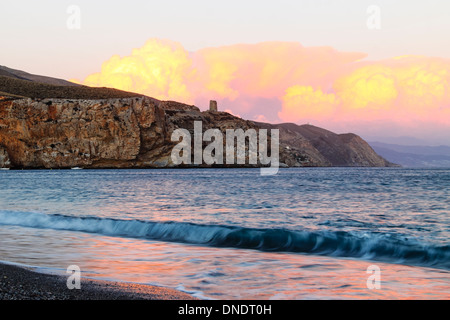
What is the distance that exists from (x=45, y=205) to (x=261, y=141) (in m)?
154

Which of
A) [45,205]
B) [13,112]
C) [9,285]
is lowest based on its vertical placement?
[45,205]

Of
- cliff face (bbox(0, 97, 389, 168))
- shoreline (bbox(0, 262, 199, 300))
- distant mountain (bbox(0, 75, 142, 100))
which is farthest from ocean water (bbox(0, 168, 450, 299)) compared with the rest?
distant mountain (bbox(0, 75, 142, 100))

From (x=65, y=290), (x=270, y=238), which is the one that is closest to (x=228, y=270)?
(x=65, y=290)

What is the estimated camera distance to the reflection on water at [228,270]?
27.6 feet

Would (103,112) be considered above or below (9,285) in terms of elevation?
above

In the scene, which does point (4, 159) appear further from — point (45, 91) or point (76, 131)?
point (45, 91)

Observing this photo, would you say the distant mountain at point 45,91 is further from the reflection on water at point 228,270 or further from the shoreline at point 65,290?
the shoreline at point 65,290

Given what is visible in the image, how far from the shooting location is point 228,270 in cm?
1044

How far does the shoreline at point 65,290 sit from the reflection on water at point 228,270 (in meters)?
0.60

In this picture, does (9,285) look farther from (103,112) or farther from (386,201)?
(103,112)

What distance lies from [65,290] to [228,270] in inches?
152

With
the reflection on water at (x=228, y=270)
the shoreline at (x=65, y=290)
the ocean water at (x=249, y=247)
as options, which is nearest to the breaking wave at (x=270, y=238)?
the ocean water at (x=249, y=247)

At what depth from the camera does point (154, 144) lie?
458 feet
